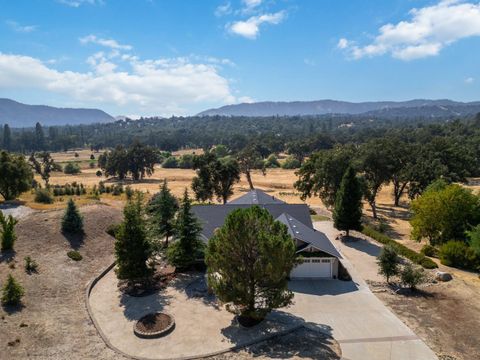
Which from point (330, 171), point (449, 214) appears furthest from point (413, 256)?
point (330, 171)

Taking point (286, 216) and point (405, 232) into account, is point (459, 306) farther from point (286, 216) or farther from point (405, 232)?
point (405, 232)

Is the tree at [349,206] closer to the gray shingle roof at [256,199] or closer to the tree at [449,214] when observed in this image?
the tree at [449,214]

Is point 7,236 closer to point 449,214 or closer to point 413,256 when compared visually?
point 413,256

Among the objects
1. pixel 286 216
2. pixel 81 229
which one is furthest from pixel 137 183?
pixel 286 216

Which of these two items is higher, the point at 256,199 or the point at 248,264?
the point at 256,199

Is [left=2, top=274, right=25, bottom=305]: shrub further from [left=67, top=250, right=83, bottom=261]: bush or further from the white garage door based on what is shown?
the white garage door
